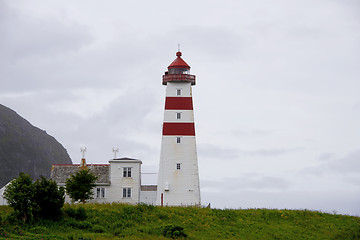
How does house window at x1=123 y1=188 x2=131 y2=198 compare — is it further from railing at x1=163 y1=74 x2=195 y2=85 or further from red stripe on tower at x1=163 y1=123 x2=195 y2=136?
railing at x1=163 y1=74 x2=195 y2=85

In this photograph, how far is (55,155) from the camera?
14900cm

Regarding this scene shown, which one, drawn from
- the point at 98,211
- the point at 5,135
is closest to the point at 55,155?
the point at 5,135

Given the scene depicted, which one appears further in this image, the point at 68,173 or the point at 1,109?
the point at 1,109

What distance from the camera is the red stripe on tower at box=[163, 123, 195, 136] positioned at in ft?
175

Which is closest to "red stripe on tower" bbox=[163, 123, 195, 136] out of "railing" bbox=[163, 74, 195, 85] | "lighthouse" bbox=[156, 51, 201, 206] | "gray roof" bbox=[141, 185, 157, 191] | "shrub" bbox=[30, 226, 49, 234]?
"lighthouse" bbox=[156, 51, 201, 206]

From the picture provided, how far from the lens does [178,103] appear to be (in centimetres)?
5416

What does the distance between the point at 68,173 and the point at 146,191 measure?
840cm

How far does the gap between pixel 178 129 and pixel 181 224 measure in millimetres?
16499

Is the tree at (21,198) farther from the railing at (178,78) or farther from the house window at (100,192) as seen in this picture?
the railing at (178,78)

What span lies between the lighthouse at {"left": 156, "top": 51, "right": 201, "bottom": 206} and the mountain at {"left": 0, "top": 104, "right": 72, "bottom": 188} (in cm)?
8026

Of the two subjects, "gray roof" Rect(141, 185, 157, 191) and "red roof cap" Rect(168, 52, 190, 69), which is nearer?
"gray roof" Rect(141, 185, 157, 191)

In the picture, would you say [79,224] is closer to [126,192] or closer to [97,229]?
[97,229]

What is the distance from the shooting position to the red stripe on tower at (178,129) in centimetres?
5328

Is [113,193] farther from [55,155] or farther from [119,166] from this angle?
[55,155]
